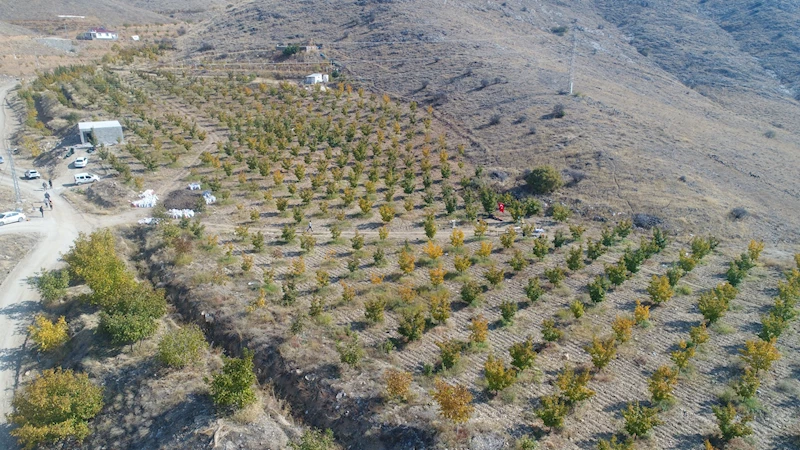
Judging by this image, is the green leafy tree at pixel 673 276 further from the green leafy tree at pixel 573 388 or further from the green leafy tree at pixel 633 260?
the green leafy tree at pixel 573 388

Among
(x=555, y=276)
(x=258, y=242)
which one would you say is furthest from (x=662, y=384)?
(x=258, y=242)

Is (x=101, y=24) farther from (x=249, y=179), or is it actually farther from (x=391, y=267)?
(x=391, y=267)

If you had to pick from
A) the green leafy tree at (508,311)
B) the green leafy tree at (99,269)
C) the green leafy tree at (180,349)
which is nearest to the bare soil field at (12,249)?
the green leafy tree at (99,269)

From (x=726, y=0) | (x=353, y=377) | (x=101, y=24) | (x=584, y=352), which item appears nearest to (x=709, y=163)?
(x=584, y=352)

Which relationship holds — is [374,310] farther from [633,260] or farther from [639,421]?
[633,260]

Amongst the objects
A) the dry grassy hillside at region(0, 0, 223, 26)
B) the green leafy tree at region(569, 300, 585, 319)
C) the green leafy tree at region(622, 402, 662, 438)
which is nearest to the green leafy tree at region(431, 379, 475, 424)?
the green leafy tree at region(622, 402, 662, 438)

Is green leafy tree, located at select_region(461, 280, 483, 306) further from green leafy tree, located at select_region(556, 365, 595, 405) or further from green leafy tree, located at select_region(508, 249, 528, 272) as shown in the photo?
green leafy tree, located at select_region(556, 365, 595, 405)
